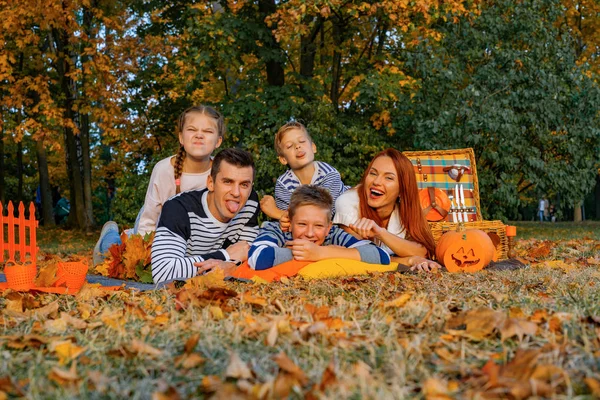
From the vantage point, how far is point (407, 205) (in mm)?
5641

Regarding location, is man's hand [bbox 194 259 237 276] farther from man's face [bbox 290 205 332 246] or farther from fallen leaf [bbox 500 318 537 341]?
fallen leaf [bbox 500 318 537 341]

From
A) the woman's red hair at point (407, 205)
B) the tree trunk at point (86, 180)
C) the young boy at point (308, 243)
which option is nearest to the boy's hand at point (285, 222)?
the young boy at point (308, 243)

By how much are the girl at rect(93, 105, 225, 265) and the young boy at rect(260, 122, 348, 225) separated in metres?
0.68

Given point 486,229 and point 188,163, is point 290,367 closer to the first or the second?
point 188,163

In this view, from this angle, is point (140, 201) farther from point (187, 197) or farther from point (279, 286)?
point (279, 286)

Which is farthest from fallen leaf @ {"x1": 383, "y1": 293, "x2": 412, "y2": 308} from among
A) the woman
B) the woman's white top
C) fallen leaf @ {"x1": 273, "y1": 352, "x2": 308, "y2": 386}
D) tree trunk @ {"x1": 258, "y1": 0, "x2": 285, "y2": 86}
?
tree trunk @ {"x1": 258, "y1": 0, "x2": 285, "y2": 86}

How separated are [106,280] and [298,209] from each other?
1.64 m

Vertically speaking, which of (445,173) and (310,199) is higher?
(445,173)

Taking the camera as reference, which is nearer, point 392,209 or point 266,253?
point 266,253

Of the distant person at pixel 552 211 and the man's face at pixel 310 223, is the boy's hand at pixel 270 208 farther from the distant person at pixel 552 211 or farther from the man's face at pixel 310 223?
the distant person at pixel 552 211

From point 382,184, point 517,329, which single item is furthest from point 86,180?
point 517,329

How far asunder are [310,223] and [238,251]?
0.59 m

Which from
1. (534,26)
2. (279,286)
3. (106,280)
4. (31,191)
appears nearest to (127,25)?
(534,26)

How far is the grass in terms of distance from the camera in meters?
1.87
